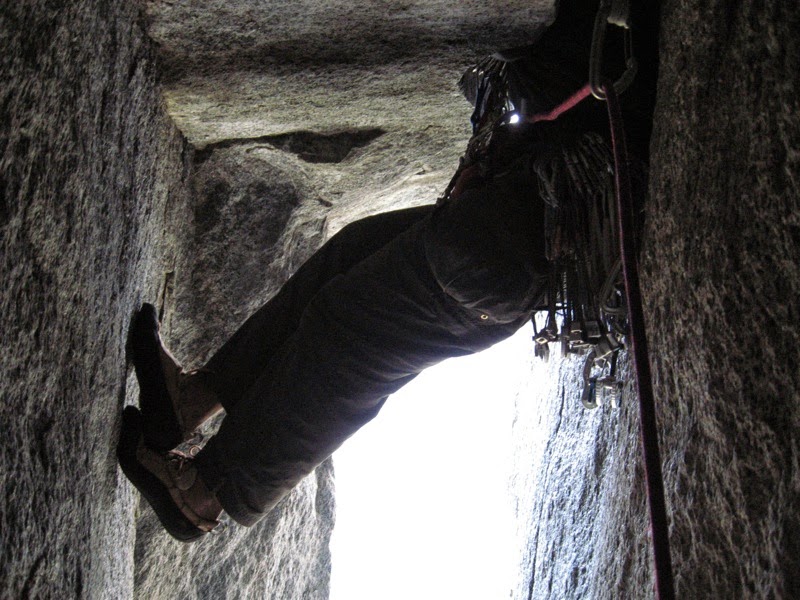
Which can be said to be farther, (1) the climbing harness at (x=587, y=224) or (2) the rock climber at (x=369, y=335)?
(2) the rock climber at (x=369, y=335)

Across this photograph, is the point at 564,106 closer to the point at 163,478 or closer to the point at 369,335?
the point at 369,335

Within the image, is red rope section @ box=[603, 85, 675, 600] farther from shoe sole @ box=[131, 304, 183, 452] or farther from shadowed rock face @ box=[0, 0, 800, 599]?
shoe sole @ box=[131, 304, 183, 452]

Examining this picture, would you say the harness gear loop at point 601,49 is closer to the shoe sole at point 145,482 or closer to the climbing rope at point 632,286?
the climbing rope at point 632,286

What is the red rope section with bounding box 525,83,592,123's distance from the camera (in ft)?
4.56

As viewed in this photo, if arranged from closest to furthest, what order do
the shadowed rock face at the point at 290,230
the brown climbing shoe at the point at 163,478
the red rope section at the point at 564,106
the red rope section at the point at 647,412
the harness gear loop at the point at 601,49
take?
the red rope section at the point at 647,412 < the shadowed rock face at the point at 290,230 < the harness gear loop at the point at 601,49 < the red rope section at the point at 564,106 < the brown climbing shoe at the point at 163,478

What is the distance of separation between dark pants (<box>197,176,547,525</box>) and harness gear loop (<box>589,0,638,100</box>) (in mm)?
271

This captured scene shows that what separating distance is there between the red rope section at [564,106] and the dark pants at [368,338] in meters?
0.16

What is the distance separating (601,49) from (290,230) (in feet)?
4.58

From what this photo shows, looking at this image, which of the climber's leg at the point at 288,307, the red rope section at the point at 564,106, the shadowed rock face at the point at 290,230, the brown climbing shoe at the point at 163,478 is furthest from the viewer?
the climber's leg at the point at 288,307

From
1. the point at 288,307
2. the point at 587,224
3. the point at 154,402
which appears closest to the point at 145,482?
the point at 154,402

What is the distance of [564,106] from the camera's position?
1468mm

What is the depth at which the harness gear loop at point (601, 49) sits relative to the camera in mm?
1273

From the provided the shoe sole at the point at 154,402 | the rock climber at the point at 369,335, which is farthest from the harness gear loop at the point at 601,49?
the shoe sole at the point at 154,402

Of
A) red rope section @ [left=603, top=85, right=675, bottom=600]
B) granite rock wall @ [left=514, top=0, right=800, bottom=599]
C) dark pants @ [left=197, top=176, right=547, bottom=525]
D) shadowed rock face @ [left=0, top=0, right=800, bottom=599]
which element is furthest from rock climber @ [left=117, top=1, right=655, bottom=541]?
red rope section @ [left=603, top=85, right=675, bottom=600]
